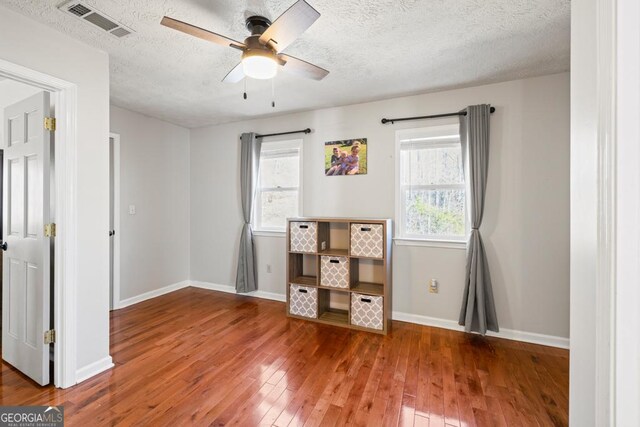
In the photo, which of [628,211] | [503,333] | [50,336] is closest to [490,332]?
[503,333]

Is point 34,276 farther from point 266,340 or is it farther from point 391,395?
point 391,395

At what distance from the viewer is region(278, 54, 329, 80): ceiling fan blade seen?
1.83 metres

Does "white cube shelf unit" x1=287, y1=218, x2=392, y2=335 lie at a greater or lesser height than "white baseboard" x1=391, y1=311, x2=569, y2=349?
greater

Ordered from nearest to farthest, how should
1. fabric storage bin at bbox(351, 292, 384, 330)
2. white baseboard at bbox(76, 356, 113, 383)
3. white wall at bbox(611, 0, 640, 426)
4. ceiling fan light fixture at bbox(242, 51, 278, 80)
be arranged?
white wall at bbox(611, 0, 640, 426)
ceiling fan light fixture at bbox(242, 51, 278, 80)
white baseboard at bbox(76, 356, 113, 383)
fabric storage bin at bbox(351, 292, 384, 330)

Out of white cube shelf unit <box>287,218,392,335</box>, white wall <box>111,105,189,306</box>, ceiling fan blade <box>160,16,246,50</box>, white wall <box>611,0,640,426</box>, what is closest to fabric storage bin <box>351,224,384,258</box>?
white cube shelf unit <box>287,218,392,335</box>

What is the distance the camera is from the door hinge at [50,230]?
2.00 metres

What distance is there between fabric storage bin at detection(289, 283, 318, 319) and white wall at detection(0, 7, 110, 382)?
5.86 feet

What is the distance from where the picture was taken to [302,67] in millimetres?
1943

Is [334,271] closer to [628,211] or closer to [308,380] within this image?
[308,380]

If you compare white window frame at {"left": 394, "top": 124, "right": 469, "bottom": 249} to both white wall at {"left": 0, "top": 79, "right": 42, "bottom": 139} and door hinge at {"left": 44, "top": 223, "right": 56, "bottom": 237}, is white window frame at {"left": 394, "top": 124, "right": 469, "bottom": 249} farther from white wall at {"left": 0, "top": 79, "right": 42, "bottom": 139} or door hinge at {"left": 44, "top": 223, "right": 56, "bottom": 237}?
white wall at {"left": 0, "top": 79, "right": 42, "bottom": 139}

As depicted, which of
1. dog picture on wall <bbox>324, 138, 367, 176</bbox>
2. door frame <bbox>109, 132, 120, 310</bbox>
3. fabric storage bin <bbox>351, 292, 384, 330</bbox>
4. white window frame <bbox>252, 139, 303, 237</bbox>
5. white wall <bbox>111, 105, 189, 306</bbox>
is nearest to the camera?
fabric storage bin <bbox>351, 292, 384, 330</bbox>

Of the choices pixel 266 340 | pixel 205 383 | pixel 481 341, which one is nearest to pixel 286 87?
pixel 266 340

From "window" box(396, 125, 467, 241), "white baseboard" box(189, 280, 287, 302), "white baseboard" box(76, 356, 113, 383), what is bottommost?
"white baseboard" box(76, 356, 113, 383)

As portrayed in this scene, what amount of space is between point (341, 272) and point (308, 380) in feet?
4.06
